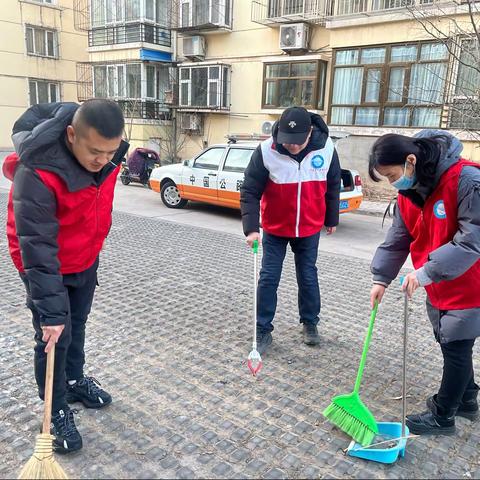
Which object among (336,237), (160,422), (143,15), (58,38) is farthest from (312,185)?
(58,38)

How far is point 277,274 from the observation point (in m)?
3.75

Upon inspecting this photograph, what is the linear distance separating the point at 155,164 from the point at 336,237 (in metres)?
7.84

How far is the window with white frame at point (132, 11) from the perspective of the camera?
65.2 feet

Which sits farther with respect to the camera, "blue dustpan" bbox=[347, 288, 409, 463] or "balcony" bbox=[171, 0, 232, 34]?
"balcony" bbox=[171, 0, 232, 34]

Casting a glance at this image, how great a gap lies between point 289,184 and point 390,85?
1207 cm

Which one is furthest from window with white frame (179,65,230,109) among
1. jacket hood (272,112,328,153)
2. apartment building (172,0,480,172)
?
jacket hood (272,112,328,153)

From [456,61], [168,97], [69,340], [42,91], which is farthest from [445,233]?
[42,91]

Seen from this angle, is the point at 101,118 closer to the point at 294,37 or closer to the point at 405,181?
the point at 405,181

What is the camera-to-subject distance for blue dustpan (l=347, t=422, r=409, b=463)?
96.7 inches

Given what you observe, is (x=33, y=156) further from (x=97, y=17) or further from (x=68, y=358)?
(x=97, y=17)

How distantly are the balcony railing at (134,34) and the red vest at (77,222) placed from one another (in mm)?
19356

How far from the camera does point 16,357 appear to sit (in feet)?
11.3

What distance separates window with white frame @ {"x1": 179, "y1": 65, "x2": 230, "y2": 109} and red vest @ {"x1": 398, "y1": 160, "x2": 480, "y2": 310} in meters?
16.5

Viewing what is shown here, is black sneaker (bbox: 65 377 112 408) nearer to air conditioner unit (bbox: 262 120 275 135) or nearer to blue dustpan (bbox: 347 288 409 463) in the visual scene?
blue dustpan (bbox: 347 288 409 463)
